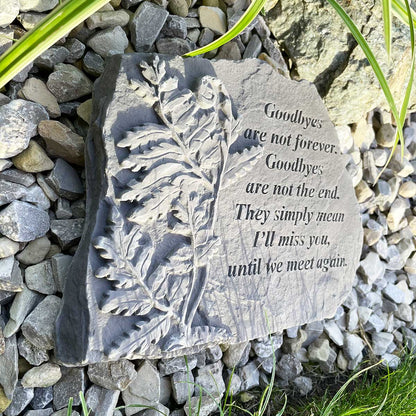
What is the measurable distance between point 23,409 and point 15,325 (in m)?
0.21

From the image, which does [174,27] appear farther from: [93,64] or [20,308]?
[20,308]

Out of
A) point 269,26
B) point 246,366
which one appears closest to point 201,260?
point 246,366

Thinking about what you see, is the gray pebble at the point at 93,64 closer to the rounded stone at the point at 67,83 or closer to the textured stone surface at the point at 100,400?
the rounded stone at the point at 67,83

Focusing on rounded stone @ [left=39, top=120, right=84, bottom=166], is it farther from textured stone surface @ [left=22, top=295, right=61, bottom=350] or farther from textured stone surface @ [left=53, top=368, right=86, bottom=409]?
textured stone surface @ [left=53, top=368, right=86, bottom=409]

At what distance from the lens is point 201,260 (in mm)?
1193

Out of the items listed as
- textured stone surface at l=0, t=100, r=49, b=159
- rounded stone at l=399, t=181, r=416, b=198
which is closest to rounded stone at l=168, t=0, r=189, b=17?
textured stone surface at l=0, t=100, r=49, b=159

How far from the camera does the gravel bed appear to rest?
3.58ft

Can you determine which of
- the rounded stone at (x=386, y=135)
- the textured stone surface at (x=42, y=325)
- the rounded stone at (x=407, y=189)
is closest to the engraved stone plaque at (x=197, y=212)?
the textured stone surface at (x=42, y=325)

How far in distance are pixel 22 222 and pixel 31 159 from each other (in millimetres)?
159

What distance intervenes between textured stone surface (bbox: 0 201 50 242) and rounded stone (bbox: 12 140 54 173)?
0.30ft

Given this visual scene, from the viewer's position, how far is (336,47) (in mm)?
1671

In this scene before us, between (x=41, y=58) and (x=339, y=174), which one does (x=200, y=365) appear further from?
(x=41, y=58)

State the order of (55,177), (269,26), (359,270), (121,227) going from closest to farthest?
(121,227) → (55,177) → (269,26) → (359,270)

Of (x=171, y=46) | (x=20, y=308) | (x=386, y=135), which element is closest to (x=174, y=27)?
(x=171, y=46)
